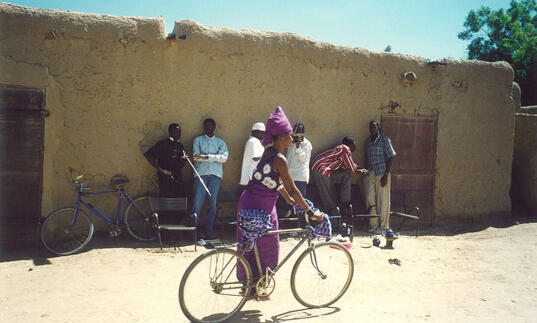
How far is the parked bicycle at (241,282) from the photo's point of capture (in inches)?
126

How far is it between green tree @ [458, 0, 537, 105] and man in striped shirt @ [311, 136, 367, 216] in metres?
14.2

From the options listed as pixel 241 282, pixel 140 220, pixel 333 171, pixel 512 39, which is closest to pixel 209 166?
pixel 140 220

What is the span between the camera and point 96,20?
217 inches

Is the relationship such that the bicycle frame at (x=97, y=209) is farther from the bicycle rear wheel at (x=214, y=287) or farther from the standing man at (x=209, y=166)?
the bicycle rear wheel at (x=214, y=287)

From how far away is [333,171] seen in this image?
6.76 metres

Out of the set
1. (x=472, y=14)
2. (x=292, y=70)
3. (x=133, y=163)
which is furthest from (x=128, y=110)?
(x=472, y=14)

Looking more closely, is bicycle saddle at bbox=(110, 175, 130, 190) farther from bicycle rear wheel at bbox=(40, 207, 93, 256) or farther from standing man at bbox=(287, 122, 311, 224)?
standing man at bbox=(287, 122, 311, 224)

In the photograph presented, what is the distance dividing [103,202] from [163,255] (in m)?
1.21

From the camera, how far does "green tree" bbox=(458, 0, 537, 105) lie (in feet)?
57.0

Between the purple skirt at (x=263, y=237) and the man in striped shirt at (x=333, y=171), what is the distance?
3.23 metres

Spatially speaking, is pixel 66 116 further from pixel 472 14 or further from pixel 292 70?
pixel 472 14

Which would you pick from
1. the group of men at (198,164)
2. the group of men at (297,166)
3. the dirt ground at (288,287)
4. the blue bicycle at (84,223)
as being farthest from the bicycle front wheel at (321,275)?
the blue bicycle at (84,223)

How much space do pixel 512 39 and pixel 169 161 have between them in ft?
60.4

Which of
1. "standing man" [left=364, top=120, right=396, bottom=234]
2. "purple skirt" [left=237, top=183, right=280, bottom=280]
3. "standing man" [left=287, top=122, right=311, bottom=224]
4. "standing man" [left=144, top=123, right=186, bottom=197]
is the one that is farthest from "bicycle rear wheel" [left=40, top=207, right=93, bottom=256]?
"standing man" [left=364, top=120, right=396, bottom=234]
